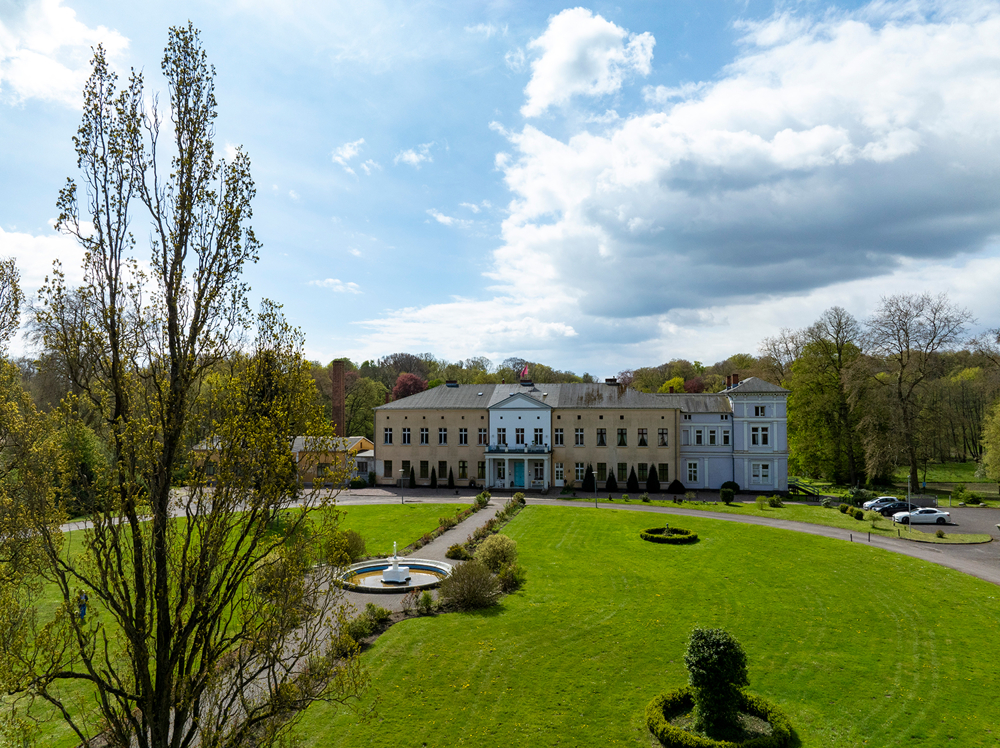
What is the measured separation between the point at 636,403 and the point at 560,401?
637cm

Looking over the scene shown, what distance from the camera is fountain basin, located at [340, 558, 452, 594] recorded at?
64.5 feet

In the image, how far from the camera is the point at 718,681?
10891 millimetres

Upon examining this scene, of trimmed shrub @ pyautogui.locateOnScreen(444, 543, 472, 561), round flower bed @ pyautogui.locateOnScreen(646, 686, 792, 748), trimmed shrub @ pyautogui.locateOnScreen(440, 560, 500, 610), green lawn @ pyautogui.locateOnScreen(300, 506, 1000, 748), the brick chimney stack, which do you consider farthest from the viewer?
the brick chimney stack

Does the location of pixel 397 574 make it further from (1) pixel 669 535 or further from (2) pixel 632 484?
(2) pixel 632 484

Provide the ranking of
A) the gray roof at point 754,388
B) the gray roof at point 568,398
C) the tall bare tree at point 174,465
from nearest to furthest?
the tall bare tree at point 174,465
the gray roof at point 754,388
the gray roof at point 568,398

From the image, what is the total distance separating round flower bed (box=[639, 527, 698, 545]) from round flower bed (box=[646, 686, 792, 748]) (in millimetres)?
15498

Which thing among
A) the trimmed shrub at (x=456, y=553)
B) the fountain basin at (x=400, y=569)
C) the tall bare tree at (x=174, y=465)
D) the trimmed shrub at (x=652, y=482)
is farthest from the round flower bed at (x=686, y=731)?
the trimmed shrub at (x=652, y=482)

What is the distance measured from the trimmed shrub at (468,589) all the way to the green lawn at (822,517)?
1785 centimetres

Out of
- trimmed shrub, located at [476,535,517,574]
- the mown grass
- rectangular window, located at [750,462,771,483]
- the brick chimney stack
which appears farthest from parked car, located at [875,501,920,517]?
the brick chimney stack

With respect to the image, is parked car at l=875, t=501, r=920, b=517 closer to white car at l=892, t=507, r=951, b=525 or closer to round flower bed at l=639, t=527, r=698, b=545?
white car at l=892, t=507, r=951, b=525

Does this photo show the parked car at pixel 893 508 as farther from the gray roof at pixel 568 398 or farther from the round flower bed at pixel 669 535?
the round flower bed at pixel 669 535

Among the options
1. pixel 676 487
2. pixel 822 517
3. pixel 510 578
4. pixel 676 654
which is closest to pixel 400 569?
pixel 510 578

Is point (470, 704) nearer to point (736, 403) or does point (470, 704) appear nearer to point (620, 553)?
point (620, 553)

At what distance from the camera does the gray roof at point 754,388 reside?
46.3 m
